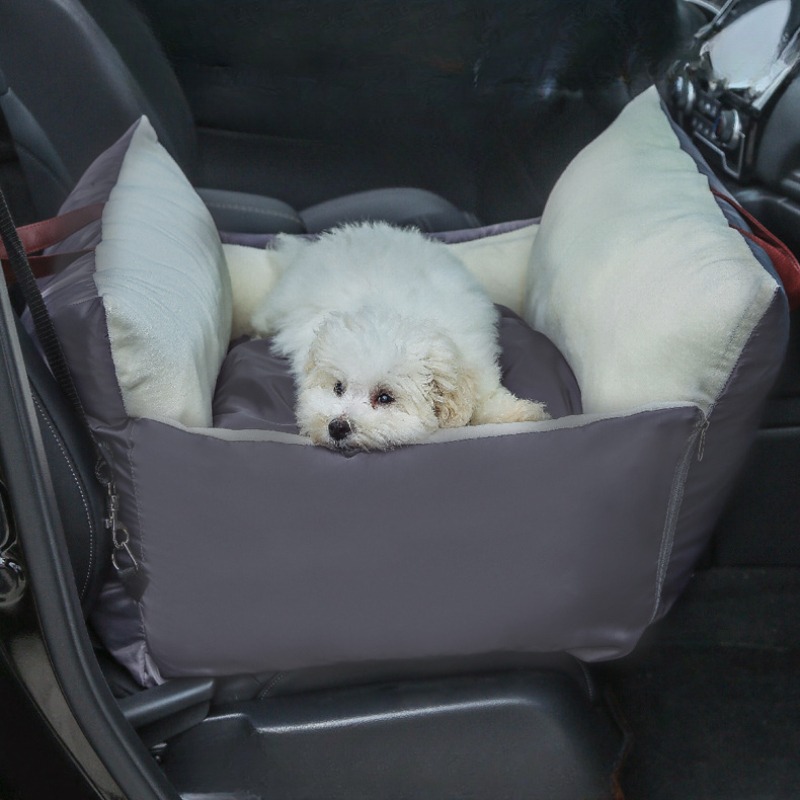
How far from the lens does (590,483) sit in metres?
0.96

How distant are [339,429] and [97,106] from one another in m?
0.96

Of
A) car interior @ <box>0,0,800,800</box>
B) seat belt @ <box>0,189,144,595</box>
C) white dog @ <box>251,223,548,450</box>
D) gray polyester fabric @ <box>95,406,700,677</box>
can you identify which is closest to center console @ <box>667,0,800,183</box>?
car interior @ <box>0,0,800,800</box>

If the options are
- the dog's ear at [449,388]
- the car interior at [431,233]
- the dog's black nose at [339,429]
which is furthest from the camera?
the dog's ear at [449,388]

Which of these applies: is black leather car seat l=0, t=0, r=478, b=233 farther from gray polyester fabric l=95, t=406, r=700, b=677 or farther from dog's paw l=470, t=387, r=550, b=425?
gray polyester fabric l=95, t=406, r=700, b=677

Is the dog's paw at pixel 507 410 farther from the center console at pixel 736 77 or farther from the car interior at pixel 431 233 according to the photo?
the center console at pixel 736 77

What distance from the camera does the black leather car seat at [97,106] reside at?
1.58 m

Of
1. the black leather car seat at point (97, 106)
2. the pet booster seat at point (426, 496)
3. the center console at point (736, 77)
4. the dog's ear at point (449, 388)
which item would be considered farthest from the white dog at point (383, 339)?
the center console at point (736, 77)

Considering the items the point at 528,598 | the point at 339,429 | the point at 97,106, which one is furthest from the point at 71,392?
the point at 97,106

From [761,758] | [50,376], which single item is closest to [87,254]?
[50,376]

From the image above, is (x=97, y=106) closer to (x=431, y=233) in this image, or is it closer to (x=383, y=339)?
(x=431, y=233)

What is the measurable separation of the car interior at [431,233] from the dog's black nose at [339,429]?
22 centimetres

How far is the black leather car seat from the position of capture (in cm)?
158

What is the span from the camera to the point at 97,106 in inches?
64.6

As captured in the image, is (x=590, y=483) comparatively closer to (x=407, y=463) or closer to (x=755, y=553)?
(x=407, y=463)
